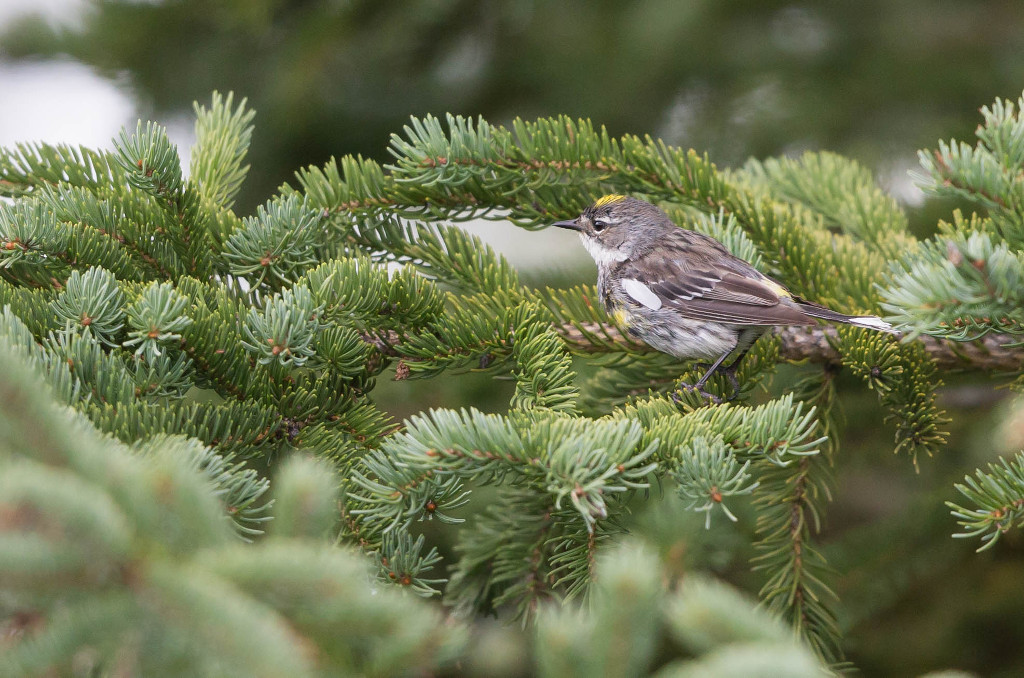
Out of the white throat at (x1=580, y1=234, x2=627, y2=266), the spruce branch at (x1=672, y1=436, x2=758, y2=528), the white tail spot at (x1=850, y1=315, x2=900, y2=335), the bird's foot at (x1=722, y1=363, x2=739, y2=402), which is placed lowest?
the spruce branch at (x1=672, y1=436, x2=758, y2=528)

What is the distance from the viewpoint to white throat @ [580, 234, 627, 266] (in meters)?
4.09

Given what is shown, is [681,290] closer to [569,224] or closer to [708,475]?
[569,224]

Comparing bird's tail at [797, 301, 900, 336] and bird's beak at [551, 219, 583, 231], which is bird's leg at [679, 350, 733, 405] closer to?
bird's tail at [797, 301, 900, 336]

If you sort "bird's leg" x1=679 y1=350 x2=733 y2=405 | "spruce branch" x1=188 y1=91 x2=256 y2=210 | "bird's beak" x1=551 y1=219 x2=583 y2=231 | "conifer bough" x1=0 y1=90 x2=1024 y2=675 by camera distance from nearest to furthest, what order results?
"conifer bough" x1=0 y1=90 x2=1024 y2=675 < "bird's leg" x1=679 y1=350 x2=733 y2=405 < "spruce branch" x1=188 y1=91 x2=256 y2=210 < "bird's beak" x1=551 y1=219 x2=583 y2=231

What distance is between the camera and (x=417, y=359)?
269 cm

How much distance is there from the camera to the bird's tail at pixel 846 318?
9.14 ft

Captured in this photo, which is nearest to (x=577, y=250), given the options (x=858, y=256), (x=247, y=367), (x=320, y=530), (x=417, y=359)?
(x=858, y=256)

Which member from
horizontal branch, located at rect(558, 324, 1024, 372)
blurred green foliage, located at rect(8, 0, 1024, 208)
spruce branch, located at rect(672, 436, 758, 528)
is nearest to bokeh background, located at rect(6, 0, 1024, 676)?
blurred green foliage, located at rect(8, 0, 1024, 208)

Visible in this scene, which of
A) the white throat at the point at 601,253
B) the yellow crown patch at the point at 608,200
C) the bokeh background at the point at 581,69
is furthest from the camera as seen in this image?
the bokeh background at the point at 581,69

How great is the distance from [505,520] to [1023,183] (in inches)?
70.4

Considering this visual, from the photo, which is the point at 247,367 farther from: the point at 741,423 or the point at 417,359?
the point at 741,423

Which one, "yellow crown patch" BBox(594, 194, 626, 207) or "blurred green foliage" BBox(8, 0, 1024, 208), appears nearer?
"yellow crown patch" BBox(594, 194, 626, 207)

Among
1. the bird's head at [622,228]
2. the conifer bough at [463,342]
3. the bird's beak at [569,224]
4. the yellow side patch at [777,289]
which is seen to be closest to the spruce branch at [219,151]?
the conifer bough at [463,342]

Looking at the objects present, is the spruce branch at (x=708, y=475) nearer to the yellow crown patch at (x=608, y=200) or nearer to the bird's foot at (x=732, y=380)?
the bird's foot at (x=732, y=380)
